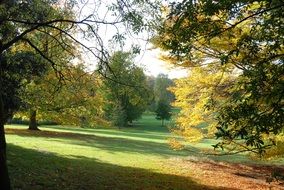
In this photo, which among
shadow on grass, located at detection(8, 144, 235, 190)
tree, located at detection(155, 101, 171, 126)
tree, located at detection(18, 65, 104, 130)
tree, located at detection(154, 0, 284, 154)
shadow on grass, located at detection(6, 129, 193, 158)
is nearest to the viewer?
tree, located at detection(154, 0, 284, 154)

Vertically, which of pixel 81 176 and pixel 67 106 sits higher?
pixel 67 106

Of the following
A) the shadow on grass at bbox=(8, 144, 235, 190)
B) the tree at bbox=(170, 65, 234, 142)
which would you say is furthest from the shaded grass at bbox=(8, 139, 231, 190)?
the tree at bbox=(170, 65, 234, 142)

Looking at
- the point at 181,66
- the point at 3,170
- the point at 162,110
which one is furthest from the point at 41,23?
the point at 162,110

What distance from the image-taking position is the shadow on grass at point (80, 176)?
484 inches

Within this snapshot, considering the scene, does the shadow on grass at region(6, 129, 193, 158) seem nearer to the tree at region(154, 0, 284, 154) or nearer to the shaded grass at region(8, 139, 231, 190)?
the shaded grass at region(8, 139, 231, 190)

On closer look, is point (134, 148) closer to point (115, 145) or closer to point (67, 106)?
point (115, 145)

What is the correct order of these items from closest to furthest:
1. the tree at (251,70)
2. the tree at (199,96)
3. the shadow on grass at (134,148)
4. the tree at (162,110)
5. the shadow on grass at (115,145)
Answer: the tree at (251,70)
the tree at (199,96)
the shadow on grass at (134,148)
the shadow on grass at (115,145)
the tree at (162,110)

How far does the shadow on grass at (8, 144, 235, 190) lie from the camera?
12289 millimetres

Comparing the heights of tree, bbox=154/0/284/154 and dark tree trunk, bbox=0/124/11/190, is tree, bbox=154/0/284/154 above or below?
above

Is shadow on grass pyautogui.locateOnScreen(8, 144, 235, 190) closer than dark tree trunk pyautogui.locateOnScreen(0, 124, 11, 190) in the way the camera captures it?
No

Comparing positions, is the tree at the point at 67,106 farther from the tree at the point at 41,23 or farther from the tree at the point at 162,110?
the tree at the point at 162,110

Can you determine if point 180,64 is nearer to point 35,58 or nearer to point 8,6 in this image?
point 35,58

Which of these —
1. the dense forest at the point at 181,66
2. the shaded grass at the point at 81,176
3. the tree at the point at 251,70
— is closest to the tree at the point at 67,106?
the dense forest at the point at 181,66

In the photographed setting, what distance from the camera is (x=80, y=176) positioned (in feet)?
46.8
